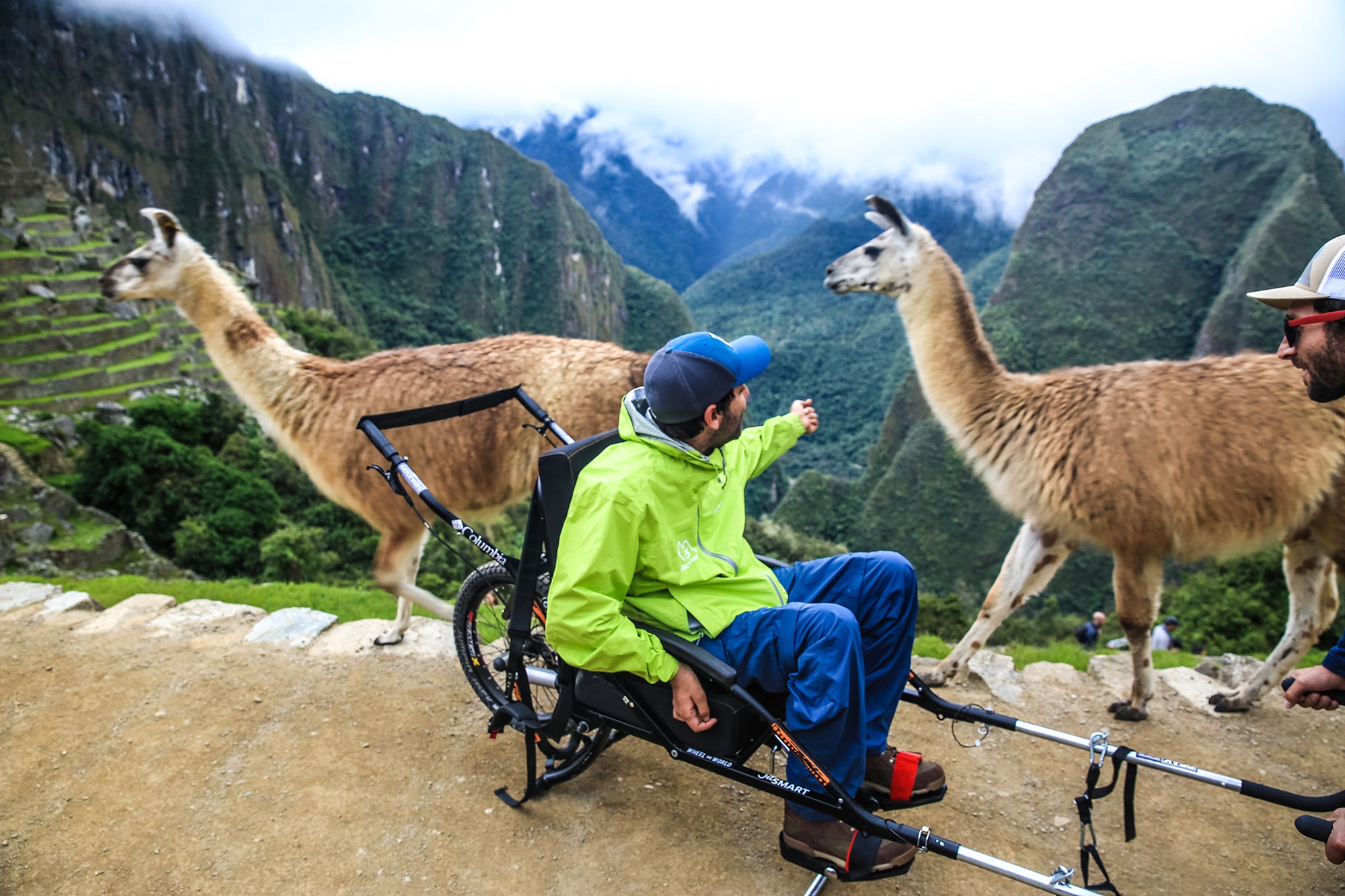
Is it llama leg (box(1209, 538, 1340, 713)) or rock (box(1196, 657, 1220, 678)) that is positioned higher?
llama leg (box(1209, 538, 1340, 713))

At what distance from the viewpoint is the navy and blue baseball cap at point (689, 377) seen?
2318 mm

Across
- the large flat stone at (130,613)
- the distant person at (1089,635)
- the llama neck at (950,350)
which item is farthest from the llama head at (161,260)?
the distant person at (1089,635)

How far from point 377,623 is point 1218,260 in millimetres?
65004

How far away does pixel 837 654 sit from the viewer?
2.22m

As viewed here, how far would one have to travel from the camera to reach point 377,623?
4809mm

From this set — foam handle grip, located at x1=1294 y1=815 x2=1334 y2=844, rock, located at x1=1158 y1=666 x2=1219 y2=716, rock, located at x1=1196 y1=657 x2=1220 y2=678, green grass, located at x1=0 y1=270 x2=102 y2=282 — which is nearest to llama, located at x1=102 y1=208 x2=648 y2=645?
foam handle grip, located at x1=1294 y1=815 x2=1334 y2=844

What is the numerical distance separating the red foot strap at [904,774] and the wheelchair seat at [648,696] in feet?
1.39

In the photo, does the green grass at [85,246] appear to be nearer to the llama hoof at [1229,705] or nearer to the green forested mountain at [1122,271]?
the green forested mountain at [1122,271]

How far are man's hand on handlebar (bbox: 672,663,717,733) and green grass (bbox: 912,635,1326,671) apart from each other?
2.90 metres

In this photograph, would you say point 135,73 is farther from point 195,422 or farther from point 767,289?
point 195,422

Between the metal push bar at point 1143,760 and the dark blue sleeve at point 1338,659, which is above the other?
the dark blue sleeve at point 1338,659

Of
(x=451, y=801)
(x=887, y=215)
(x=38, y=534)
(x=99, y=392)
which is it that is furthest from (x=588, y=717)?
(x=99, y=392)

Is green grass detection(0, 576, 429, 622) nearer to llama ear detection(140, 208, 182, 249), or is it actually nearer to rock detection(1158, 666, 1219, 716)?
llama ear detection(140, 208, 182, 249)

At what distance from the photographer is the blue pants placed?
2230mm
